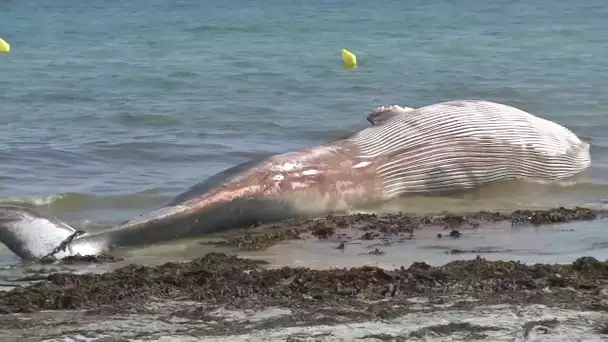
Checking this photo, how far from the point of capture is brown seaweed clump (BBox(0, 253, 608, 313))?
6.16 meters

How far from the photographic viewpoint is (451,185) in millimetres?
10492

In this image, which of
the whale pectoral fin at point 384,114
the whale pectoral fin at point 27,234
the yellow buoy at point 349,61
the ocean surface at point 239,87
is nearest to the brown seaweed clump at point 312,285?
the whale pectoral fin at point 27,234

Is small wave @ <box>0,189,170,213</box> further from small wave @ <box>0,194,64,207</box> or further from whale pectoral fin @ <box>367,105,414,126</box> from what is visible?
whale pectoral fin @ <box>367,105,414,126</box>

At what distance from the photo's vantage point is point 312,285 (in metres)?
6.44

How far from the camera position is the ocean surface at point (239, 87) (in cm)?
1159

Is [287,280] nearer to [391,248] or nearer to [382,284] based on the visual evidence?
[382,284]

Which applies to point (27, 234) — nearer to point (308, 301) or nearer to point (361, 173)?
point (308, 301)

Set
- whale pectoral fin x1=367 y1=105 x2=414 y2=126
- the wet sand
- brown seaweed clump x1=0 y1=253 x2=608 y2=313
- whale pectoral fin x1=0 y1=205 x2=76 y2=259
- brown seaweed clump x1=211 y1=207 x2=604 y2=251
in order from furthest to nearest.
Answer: whale pectoral fin x1=367 y1=105 x2=414 y2=126 < brown seaweed clump x1=211 y1=207 x2=604 y2=251 < whale pectoral fin x1=0 y1=205 x2=76 y2=259 < brown seaweed clump x1=0 y1=253 x2=608 y2=313 < the wet sand

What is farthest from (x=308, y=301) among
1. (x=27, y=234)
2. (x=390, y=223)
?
(x=390, y=223)

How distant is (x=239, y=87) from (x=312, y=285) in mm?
13856

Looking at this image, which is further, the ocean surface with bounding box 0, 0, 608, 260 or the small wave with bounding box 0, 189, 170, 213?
the ocean surface with bounding box 0, 0, 608, 260

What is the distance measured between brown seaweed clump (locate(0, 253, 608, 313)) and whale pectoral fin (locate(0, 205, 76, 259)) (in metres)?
0.82

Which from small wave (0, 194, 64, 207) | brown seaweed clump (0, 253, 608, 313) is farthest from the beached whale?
small wave (0, 194, 64, 207)

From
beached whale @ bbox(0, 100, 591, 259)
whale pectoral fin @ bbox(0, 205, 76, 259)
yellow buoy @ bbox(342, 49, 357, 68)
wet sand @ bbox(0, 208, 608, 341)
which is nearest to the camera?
wet sand @ bbox(0, 208, 608, 341)
